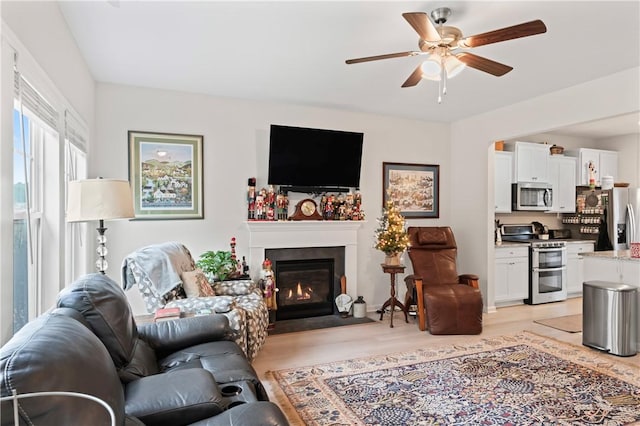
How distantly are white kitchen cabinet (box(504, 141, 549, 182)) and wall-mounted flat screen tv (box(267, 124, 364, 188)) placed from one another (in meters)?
2.53

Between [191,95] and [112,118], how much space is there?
82 cm

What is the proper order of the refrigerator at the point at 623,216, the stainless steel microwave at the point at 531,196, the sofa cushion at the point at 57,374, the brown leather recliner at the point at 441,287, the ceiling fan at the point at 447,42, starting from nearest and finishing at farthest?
the sofa cushion at the point at 57,374, the ceiling fan at the point at 447,42, the brown leather recliner at the point at 441,287, the stainless steel microwave at the point at 531,196, the refrigerator at the point at 623,216

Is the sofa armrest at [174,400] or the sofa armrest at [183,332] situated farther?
the sofa armrest at [183,332]

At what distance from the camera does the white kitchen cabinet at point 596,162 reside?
20.6ft

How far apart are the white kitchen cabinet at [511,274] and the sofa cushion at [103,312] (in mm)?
4809

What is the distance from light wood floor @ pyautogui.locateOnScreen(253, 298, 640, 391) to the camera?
3.49 m

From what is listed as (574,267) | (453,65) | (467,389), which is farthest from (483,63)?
(574,267)

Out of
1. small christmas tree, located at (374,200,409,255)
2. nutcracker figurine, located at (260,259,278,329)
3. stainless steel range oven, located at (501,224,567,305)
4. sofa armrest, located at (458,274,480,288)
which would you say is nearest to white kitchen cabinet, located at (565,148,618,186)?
stainless steel range oven, located at (501,224,567,305)

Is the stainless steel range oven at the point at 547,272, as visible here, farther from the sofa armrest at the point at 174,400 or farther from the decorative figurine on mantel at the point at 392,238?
the sofa armrest at the point at 174,400

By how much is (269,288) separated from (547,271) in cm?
407

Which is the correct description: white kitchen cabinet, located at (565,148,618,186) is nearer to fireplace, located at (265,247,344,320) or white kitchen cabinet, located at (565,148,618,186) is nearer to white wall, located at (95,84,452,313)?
white wall, located at (95,84,452,313)

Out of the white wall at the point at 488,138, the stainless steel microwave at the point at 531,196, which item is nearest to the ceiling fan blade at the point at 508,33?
the white wall at the point at 488,138

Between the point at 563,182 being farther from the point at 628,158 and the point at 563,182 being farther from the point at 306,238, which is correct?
the point at 306,238

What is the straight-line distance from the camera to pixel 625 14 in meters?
2.50
